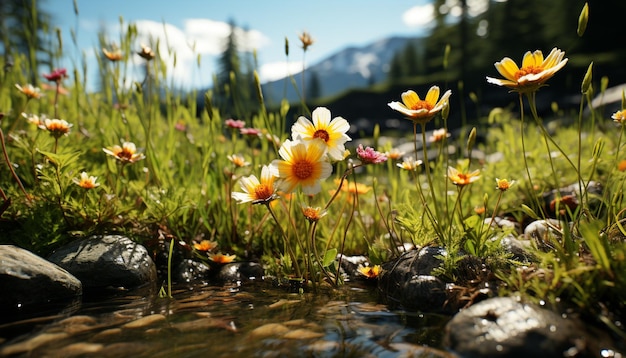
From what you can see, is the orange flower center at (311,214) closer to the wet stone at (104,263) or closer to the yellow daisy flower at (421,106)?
the yellow daisy flower at (421,106)

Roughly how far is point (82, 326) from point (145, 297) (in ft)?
1.33

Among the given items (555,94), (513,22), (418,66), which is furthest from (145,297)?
(418,66)

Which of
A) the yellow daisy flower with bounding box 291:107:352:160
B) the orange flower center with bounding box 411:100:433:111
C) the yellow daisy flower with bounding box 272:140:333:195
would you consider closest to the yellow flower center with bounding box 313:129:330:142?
the yellow daisy flower with bounding box 291:107:352:160

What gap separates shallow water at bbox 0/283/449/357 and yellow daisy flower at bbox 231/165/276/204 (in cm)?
43

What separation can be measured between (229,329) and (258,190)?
498 mm

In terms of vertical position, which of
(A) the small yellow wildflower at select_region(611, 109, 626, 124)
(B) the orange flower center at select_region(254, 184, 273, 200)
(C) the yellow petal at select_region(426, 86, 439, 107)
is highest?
(C) the yellow petal at select_region(426, 86, 439, 107)

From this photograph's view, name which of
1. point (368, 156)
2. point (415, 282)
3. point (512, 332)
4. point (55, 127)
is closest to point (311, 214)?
point (368, 156)

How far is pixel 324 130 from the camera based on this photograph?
5.38ft

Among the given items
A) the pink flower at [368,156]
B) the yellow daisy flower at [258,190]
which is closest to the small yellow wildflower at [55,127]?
the yellow daisy flower at [258,190]

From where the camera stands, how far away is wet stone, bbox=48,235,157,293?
1968mm

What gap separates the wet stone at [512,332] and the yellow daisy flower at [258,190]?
0.74 meters

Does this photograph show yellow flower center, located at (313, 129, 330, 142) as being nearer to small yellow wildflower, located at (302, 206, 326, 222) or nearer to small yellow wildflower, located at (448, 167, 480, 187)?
small yellow wildflower, located at (302, 206, 326, 222)

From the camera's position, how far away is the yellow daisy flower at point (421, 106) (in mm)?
1451

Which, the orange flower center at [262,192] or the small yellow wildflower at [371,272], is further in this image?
the small yellow wildflower at [371,272]
